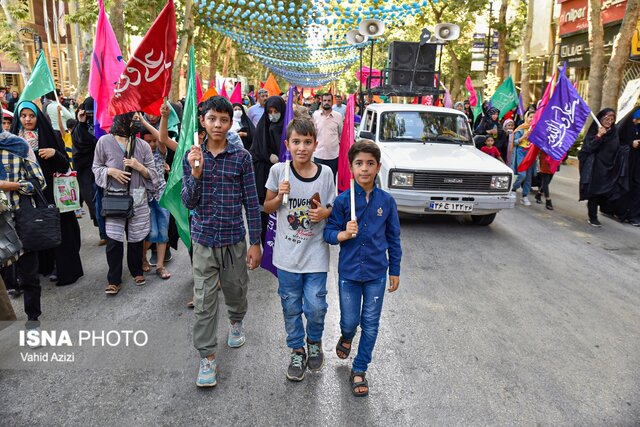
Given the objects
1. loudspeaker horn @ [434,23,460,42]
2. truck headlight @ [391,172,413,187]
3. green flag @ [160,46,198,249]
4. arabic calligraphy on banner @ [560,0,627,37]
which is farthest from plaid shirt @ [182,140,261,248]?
arabic calligraphy on banner @ [560,0,627,37]

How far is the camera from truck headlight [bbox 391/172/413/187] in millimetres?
7171

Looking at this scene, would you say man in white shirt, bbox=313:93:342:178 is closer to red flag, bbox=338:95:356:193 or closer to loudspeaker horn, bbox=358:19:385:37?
red flag, bbox=338:95:356:193

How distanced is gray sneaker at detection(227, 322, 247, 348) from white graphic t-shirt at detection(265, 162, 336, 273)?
80 cm

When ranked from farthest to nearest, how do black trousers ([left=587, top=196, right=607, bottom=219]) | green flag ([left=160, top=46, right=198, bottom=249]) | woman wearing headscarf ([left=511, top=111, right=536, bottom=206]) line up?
woman wearing headscarf ([left=511, top=111, right=536, bottom=206]) < black trousers ([left=587, top=196, right=607, bottom=219]) < green flag ([left=160, top=46, right=198, bottom=249])

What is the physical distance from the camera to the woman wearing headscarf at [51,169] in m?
4.74

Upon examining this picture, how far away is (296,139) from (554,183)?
1144 centimetres

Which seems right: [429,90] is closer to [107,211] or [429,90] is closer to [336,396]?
[107,211]

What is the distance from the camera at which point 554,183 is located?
1282cm

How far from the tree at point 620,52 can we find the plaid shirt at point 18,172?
47.7ft

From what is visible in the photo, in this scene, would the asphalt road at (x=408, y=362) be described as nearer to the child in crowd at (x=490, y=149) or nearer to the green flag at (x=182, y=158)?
the green flag at (x=182, y=158)

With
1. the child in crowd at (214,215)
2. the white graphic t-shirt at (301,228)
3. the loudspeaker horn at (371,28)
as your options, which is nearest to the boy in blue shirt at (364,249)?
the white graphic t-shirt at (301,228)

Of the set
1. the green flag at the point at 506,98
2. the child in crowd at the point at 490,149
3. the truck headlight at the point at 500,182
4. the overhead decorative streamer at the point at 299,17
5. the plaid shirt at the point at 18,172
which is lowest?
the truck headlight at the point at 500,182

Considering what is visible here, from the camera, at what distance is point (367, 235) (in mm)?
3170

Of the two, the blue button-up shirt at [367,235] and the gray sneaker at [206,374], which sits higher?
the blue button-up shirt at [367,235]
